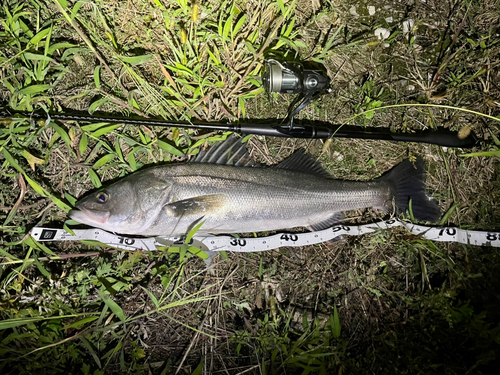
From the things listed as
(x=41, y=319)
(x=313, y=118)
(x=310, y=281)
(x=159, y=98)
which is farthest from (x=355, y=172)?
(x=41, y=319)

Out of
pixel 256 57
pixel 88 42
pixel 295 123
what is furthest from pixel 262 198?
pixel 88 42

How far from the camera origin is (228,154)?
295 cm

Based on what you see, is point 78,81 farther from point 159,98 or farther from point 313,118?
point 313,118

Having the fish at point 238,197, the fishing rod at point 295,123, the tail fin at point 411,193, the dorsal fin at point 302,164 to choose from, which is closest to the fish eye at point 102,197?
the fish at point 238,197

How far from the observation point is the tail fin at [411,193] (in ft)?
10.2

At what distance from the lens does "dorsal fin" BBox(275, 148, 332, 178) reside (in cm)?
308

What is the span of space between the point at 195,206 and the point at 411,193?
87.0 inches

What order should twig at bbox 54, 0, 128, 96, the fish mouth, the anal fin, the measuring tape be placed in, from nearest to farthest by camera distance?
the fish mouth
twig at bbox 54, 0, 128, 96
the measuring tape
the anal fin

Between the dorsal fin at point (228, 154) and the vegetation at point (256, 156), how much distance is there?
0.18 meters

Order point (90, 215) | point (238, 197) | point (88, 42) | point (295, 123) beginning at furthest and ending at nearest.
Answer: point (295, 123), point (88, 42), point (238, 197), point (90, 215)

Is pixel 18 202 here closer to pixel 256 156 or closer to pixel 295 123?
pixel 256 156

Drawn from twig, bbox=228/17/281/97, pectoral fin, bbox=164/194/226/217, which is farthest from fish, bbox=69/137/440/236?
twig, bbox=228/17/281/97

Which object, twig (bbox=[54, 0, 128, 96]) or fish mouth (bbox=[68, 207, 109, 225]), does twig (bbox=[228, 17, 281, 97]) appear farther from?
fish mouth (bbox=[68, 207, 109, 225])

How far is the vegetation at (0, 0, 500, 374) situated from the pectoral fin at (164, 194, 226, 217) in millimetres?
410
